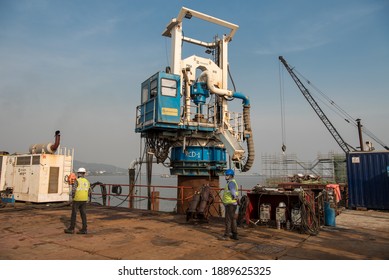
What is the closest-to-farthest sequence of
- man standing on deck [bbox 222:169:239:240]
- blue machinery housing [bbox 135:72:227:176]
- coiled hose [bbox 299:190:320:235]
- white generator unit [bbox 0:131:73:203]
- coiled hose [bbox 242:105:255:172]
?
1. man standing on deck [bbox 222:169:239:240]
2. coiled hose [bbox 299:190:320:235]
3. blue machinery housing [bbox 135:72:227:176]
4. coiled hose [bbox 242:105:255:172]
5. white generator unit [bbox 0:131:73:203]

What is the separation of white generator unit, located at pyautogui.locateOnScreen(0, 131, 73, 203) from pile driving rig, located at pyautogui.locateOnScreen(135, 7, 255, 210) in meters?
6.07

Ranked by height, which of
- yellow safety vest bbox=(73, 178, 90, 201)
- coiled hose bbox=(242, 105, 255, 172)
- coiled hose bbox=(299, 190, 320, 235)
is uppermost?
coiled hose bbox=(242, 105, 255, 172)

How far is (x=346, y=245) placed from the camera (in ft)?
25.4

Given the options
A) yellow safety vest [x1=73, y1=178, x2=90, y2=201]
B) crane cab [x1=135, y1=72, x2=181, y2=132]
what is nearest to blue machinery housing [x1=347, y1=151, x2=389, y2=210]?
crane cab [x1=135, y1=72, x2=181, y2=132]

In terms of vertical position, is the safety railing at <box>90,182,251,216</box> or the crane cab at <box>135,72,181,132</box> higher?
the crane cab at <box>135,72,181,132</box>

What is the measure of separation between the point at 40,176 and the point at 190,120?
9.85m

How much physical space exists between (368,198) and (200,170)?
10016mm

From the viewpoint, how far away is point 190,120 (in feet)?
48.7

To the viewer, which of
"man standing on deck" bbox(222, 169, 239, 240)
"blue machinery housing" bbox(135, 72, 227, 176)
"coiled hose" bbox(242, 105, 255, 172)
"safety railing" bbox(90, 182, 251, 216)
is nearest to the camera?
"man standing on deck" bbox(222, 169, 239, 240)

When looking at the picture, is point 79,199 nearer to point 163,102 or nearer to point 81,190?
point 81,190

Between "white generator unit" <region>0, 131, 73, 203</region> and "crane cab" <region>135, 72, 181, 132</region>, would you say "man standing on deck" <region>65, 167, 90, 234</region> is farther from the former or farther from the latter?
"white generator unit" <region>0, 131, 73, 203</region>

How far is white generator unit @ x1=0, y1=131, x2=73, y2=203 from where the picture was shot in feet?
55.9

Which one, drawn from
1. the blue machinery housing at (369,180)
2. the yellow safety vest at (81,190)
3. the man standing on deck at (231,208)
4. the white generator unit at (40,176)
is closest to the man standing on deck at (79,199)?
the yellow safety vest at (81,190)
